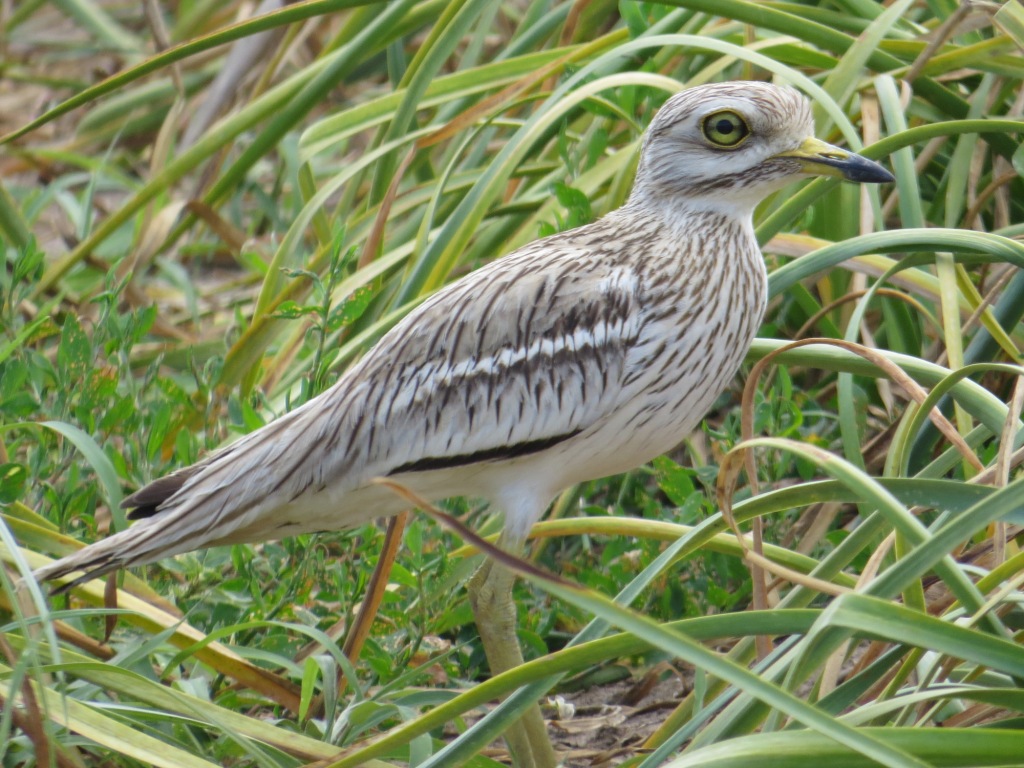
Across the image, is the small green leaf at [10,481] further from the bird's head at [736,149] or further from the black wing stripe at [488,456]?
the bird's head at [736,149]

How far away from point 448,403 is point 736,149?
631 mm

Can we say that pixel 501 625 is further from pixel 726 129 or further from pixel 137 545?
pixel 726 129

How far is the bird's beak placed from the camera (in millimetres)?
2066

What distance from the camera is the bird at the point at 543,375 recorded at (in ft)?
6.96

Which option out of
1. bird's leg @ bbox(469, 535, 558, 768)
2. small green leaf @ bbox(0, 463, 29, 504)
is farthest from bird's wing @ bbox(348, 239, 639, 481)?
Answer: small green leaf @ bbox(0, 463, 29, 504)

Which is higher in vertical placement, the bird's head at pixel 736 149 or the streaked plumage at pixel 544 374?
the bird's head at pixel 736 149

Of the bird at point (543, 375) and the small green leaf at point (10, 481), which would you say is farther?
the small green leaf at point (10, 481)

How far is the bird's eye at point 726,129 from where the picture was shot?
2.15m

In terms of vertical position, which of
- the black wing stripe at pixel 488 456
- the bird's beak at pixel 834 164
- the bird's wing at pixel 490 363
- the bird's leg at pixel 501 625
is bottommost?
the bird's leg at pixel 501 625

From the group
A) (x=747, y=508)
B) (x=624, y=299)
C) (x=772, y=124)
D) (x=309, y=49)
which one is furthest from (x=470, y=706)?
(x=309, y=49)

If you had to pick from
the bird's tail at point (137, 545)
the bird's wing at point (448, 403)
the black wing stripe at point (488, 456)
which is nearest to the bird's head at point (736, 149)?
the bird's wing at point (448, 403)

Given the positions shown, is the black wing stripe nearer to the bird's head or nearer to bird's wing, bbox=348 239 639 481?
bird's wing, bbox=348 239 639 481

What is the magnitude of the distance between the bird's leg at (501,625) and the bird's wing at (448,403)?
0.22m

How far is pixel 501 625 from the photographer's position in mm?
2307
